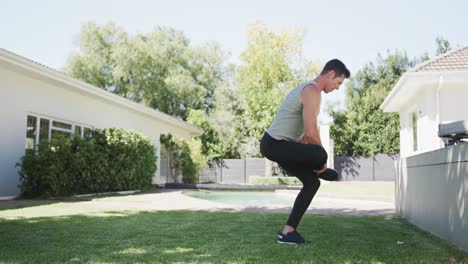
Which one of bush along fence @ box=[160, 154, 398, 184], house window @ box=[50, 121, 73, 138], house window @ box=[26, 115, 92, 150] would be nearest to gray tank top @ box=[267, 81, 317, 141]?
house window @ box=[26, 115, 92, 150]

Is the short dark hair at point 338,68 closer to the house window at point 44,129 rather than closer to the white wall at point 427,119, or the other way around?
the white wall at point 427,119

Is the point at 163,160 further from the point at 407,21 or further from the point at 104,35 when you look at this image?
the point at 104,35

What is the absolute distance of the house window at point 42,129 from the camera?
1127cm

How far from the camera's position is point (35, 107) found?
11344 mm

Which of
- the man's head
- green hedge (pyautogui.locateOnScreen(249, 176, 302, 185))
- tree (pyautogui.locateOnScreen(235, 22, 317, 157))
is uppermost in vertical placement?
tree (pyautogui.locateOnScreen(235, 22, 317, 157))

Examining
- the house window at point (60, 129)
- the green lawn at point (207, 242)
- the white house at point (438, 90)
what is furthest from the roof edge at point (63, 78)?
the white house at point (438, 90)

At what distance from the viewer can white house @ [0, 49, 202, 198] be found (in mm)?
10297

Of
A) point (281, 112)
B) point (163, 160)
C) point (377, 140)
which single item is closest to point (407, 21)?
point (377, 140)

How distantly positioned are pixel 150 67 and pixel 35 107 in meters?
26.8

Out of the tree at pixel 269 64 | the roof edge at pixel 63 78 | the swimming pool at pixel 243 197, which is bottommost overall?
the swimming pool at pixel 243 197

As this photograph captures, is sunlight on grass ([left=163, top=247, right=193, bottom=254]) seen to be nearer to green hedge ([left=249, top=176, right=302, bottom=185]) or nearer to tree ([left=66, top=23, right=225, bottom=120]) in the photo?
green hedge ([left=249, top=176, right=302, bottom=185])

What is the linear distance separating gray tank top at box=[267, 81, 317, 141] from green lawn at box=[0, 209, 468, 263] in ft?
3.31

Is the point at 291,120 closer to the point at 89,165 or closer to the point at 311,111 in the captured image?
the point at 311,111

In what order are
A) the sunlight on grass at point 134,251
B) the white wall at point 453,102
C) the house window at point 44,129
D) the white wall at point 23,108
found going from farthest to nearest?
the house window at point 44,129, the white wall at point 453,102, the white wall at point 23,108, the sunlight on grass at point 134,251
